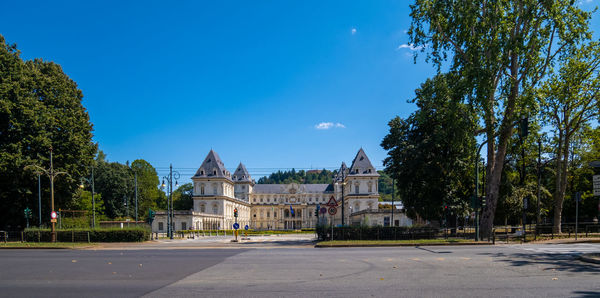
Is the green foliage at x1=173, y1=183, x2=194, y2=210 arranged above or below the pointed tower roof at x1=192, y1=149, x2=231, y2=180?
below

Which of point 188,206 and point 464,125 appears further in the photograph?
point 188,206

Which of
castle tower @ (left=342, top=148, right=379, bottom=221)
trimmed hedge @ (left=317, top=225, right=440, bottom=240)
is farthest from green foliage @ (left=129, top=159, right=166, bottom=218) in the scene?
trimmed hedge @ (left=317, top=225, right=440, bottom=240)

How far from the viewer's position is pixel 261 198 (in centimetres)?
13975

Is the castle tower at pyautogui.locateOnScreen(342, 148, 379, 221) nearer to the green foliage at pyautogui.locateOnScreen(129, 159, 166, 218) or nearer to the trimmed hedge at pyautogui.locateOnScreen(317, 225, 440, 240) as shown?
the green foliage at pyautogui.locateOnScreen(129, 159, 166, 218)

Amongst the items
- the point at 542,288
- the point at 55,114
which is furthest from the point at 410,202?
the point at 55,114

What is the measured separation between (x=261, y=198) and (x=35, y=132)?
109 m

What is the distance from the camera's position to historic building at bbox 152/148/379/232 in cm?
8231

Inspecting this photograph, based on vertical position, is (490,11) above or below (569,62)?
above

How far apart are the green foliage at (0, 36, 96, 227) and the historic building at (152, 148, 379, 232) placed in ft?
78.8

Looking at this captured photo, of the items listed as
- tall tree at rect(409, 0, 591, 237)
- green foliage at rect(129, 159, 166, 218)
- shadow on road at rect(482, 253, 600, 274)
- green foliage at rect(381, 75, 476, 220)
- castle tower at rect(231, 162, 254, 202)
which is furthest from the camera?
castle tower at rect(231, 162, 254, 202)

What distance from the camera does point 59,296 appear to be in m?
8.22

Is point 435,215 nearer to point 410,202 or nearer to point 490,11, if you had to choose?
point 410,202

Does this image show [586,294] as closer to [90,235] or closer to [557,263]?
[557,263]

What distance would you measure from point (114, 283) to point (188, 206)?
10199cm
